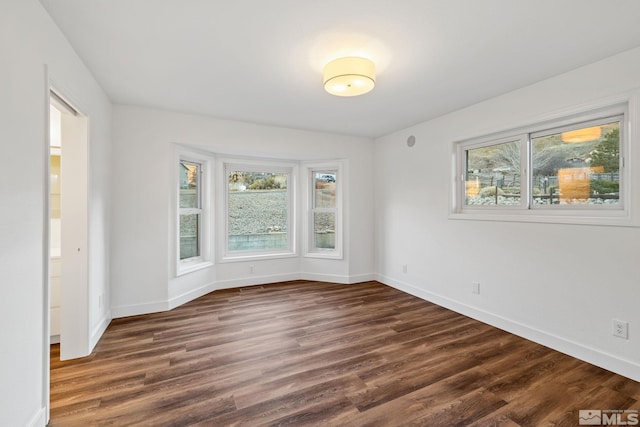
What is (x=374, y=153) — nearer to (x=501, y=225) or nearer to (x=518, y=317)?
(x=501, y=225)

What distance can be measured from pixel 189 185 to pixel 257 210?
1167 mm

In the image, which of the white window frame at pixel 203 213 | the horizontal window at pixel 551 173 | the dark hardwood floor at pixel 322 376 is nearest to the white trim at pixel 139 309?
the dark hardwood floor at pixel 322 376

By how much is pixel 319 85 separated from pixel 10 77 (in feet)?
6.81

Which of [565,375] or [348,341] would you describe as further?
[348,341]

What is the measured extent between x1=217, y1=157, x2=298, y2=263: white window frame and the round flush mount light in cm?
261

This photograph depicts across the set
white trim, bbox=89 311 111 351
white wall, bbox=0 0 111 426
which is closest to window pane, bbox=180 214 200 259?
white trim, bbox=89 311 111 351

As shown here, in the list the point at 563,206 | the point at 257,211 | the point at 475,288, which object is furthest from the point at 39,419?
the point at 563,206

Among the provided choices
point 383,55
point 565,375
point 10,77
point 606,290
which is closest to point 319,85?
point 383,55

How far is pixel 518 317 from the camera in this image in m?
2.78

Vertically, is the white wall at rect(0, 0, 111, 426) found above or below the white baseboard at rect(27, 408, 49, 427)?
above

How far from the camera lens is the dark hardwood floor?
5.57ft

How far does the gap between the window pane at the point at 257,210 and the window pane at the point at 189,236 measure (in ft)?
1.78

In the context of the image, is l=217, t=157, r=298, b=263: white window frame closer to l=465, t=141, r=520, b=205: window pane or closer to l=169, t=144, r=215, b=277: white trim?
l=169, t=144, r=215, b=277: white trim

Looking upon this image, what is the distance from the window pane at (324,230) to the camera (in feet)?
16.0
